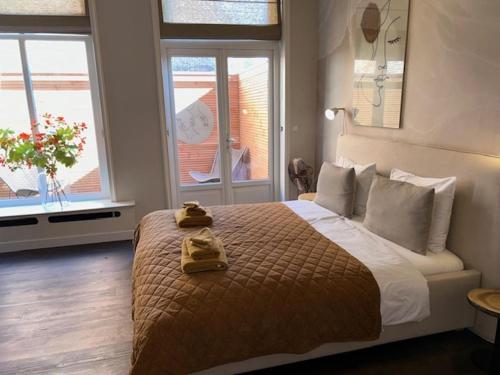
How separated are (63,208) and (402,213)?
133 inches

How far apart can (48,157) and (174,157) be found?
1336 mm

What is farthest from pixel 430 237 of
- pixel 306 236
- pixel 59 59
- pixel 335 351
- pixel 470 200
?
pixel 59 59

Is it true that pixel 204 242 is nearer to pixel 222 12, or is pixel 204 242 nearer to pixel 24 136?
pixel 24 136

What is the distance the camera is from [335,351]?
6.39ft

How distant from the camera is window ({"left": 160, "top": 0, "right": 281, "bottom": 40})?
3830 mm

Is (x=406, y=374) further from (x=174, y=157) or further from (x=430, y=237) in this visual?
(x=174, y=157)

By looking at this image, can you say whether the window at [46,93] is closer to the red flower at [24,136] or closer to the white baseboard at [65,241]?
the red flower at [24,136]

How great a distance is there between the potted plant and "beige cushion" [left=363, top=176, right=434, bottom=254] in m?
3.08

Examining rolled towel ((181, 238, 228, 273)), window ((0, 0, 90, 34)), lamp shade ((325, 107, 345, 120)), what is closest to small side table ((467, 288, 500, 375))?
rolled towel ((181, 238, 228, 273))

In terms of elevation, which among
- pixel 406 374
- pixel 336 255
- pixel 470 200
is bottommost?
pixel 406 374

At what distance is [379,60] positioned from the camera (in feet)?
9.91

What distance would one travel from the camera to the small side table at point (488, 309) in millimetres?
1749

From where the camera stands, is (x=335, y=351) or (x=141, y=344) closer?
(x=141, y=344)

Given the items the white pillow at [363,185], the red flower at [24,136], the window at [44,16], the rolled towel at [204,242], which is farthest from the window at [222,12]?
the rolled towel at [204,242]
